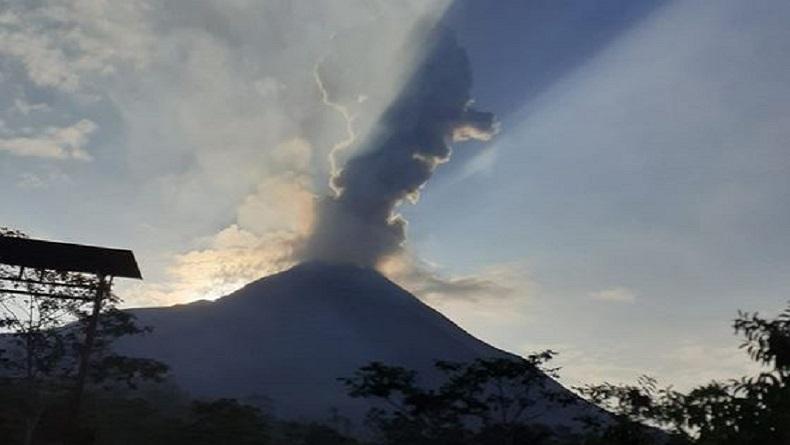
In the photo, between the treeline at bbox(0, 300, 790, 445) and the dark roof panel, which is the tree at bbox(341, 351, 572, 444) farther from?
the dark roof panel

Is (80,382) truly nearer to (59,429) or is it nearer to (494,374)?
(59,429)

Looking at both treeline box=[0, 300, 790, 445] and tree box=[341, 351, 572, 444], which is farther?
tree box=[341, 351, 572, 444]

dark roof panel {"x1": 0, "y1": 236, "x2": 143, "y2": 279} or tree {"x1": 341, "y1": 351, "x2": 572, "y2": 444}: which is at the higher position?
dark roof panel {"x1": 0, "y1": 236, "x2": 143, "y2": 279}

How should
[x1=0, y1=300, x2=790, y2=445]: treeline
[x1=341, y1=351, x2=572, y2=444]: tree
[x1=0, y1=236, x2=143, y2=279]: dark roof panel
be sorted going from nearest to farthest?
1. [x1=0, y1=300, x2=790, y2=445]: treeline
2. [x1=0, y1=236, x2=143, y2=279]: dark roof panel
3. [x1=341, y1=351, x2=572, y2=444]: tree

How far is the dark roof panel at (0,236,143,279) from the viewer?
2375 cm

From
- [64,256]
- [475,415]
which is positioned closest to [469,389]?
[475,415]

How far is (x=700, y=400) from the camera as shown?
7.50m

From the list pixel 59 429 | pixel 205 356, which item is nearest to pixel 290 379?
pixel 205 356

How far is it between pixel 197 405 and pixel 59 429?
2039cm

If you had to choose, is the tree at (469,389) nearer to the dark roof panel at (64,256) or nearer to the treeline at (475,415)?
the treeline at (475,415)

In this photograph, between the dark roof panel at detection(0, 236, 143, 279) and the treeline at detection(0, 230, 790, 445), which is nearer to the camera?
the treeline at detection(0, 230, 790, 445)

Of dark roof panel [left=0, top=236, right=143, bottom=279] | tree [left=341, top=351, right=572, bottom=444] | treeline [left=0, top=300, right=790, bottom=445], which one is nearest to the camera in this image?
treeline [left=0, top=300, right=790, bottom=445]

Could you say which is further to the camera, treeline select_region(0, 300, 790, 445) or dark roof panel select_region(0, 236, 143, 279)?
dark roof panel select_region(0, 236, 143, 279)

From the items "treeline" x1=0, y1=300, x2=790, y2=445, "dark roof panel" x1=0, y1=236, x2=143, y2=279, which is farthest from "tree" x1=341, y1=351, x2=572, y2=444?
"dark roof panel" x1=0, y1=236, x2=143, y2=279
